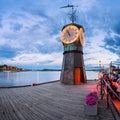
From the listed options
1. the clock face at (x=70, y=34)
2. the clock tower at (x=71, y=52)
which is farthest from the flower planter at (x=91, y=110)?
the clock face at (x=70, y=34)

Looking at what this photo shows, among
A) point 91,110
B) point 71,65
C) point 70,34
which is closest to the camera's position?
point 91,110

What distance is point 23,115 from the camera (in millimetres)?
6445

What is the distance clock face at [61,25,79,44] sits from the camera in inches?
735

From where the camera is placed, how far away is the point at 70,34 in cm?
1892

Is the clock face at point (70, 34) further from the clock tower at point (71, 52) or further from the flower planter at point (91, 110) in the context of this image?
the flower planter at point (91, 110)

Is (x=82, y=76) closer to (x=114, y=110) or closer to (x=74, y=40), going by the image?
(x=74, y=40)

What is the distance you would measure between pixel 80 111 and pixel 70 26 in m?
13.5

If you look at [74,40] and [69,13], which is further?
[69,13]

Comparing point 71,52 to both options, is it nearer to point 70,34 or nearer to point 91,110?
point 70,34

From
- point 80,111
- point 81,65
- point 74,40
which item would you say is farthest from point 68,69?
point 80,111

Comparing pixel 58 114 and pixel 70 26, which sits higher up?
pixel 70 26

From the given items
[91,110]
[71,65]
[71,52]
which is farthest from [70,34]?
[91,110]

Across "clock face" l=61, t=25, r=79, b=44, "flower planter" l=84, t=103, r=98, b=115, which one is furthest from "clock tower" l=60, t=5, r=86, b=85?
"flower planter" l=84, t=103, r=98, b=115

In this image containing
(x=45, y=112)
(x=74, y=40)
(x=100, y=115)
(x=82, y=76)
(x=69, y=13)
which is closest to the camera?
(x=100, y=115)
